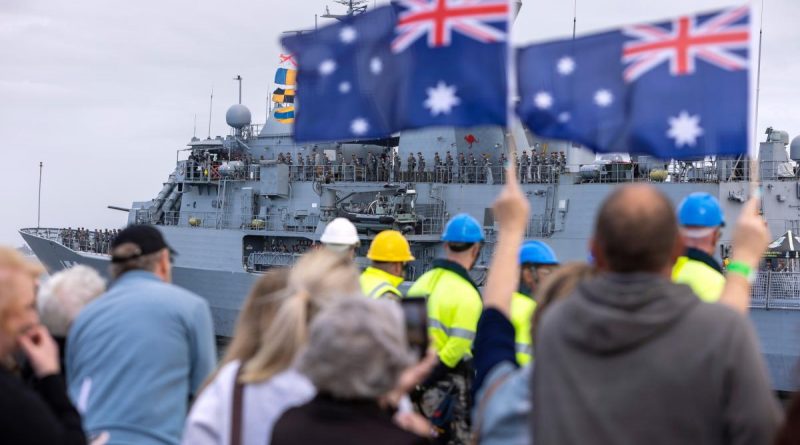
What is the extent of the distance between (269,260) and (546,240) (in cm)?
723

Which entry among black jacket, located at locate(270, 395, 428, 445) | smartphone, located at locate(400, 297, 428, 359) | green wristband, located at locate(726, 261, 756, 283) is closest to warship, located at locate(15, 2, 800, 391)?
green wristband, located at locate(726, 261, 756, 283)

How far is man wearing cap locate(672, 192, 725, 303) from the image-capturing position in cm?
439

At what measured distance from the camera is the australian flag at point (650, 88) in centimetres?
414

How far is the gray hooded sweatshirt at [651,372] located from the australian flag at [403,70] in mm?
2123

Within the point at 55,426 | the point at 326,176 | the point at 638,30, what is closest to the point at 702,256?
the point at 638,30

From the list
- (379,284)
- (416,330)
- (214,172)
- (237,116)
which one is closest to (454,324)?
(379,284)

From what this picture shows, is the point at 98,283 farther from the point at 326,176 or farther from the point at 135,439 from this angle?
the point at 326,176

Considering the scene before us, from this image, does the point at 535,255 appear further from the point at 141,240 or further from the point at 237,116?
the point at 237,116

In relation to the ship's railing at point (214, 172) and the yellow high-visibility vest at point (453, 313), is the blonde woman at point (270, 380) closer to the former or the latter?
the yellow high-visibility vest at point (453, 313)

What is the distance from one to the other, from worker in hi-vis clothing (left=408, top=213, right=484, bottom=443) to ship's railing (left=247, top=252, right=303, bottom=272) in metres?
16.9

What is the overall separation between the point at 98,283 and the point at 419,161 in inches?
734

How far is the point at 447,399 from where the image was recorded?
5285 millimetres

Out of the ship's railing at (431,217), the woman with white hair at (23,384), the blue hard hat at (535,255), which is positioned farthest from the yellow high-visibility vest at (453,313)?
the ship's railing at (431,217)

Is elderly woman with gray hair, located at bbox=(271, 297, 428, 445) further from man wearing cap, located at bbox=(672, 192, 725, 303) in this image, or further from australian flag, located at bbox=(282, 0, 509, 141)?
man wearing cap, located at bbox=(672, 192, 725, 303)
